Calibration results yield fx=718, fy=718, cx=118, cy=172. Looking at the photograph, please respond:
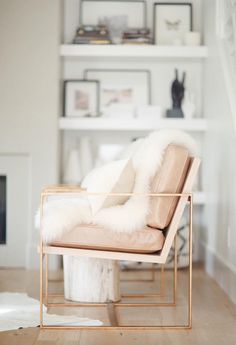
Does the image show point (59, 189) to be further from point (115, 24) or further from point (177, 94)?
point (115, 24)

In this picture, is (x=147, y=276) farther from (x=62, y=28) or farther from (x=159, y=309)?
(x=62, y=28)

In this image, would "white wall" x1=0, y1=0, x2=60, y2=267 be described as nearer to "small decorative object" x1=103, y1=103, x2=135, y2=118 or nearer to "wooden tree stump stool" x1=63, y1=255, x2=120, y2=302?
"small decorative object" x1=103, y1=103, x2=135, y2=118

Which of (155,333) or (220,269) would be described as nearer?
(155,333)

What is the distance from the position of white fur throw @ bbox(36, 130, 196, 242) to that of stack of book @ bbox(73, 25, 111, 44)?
2077mm

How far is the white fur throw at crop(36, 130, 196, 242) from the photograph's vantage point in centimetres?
379

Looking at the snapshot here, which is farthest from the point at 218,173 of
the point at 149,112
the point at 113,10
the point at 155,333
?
the point at 155,333

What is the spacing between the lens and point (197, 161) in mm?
3783

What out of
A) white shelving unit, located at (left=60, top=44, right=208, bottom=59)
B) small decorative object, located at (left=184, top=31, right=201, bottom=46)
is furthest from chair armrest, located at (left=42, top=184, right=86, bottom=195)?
small decorative object, located at (left=184, top=31, right=201, bottom=46)

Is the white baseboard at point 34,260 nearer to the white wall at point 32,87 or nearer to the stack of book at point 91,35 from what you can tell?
the white wall at point 32,87

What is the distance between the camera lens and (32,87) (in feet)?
18.9

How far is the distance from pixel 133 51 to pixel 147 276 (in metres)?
1.85

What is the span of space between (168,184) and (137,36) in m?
2.46

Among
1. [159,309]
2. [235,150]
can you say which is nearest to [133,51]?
[235,150]

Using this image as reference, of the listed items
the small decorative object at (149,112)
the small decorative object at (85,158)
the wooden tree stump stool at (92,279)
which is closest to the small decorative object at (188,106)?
the small decorative object at (149,112)
